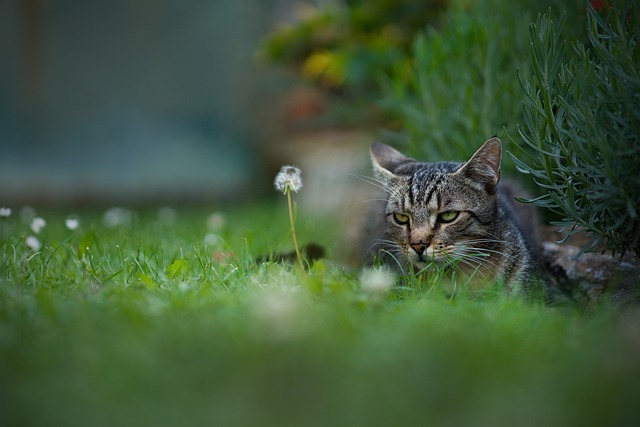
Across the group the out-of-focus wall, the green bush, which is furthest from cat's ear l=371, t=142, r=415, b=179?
the out-of-focus wall

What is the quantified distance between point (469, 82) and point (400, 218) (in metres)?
1.25

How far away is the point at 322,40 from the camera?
6355 mm

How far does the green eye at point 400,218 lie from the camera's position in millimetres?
2490

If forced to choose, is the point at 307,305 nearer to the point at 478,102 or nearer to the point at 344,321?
the point at 344,321

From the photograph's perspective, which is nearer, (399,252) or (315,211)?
(399,252)

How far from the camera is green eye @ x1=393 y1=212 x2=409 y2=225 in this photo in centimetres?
249

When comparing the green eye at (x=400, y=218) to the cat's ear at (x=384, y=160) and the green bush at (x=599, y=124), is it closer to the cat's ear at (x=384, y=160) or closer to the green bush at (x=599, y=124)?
the cat's ear at (x=384, y=160)

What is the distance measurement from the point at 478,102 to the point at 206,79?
481cm

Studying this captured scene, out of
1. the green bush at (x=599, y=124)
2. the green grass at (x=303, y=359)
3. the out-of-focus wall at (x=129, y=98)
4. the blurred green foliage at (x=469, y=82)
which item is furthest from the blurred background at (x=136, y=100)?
the green bush at (x=599, y=124)

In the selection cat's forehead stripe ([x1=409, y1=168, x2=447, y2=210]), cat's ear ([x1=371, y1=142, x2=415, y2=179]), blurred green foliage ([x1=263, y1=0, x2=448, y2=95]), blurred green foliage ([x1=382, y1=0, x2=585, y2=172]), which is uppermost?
blurred green foliage ([x1=263, y1=0, x2=448, y2=95])

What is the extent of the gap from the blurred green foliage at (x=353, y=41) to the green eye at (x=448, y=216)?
3267 millimetres

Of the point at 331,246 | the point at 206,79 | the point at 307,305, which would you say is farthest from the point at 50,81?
the point at 307,305

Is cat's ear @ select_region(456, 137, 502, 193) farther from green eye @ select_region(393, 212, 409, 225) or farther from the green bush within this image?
green eye @ select_region(393, 212, 409, 225)

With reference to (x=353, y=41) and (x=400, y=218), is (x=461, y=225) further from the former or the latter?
(x=353, y=41)
